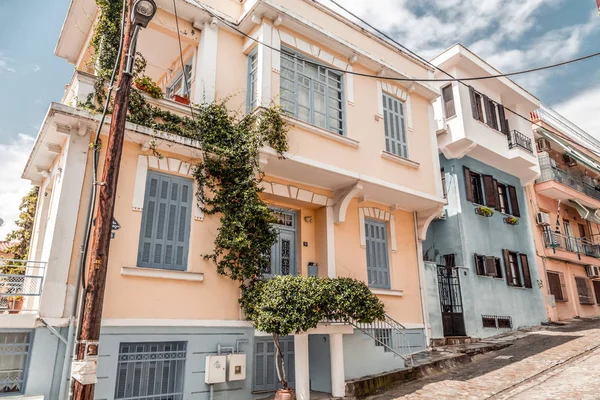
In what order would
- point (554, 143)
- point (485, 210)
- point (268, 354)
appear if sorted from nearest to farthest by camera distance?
point (268, 354) → point (485, 210) → point (554, 143)

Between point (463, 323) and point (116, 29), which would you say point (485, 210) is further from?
point (116, 29)

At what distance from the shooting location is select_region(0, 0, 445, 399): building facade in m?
7.86

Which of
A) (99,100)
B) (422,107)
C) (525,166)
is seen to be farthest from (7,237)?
(525,166)

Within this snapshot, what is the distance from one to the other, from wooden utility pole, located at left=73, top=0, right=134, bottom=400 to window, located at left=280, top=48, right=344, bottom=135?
15.3ft

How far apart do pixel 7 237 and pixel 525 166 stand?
1997 centimetres

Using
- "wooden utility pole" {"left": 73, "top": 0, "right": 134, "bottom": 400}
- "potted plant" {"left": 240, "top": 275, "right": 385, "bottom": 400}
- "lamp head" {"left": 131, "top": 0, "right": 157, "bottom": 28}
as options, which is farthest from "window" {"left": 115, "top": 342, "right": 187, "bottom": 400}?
"lamp head" {"left": 131, "top": 0, "right": 157, "bottom": 28}

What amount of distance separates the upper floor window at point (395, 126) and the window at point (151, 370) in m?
7.75

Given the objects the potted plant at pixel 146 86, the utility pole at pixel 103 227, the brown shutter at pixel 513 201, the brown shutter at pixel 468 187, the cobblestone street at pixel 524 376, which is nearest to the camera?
the utility pole at pixel 103 227

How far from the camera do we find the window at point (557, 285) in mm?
19109

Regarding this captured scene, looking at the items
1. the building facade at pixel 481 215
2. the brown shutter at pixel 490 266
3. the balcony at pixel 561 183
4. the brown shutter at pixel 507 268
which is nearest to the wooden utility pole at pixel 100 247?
the building facade at pixel 481 215

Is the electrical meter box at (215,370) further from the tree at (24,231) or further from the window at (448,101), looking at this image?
the window at (448,101)

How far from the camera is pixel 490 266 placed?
15742mm

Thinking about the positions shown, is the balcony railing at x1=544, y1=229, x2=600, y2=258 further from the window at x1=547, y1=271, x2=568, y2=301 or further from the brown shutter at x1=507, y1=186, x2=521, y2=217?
the brown shutter at x1=507, y1=186, x2=521, y2=217

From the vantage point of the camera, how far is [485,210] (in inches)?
648
